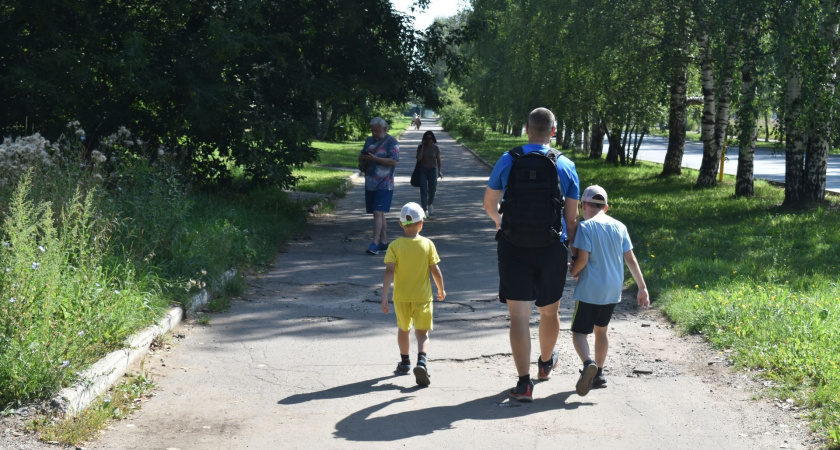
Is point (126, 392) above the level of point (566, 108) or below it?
below

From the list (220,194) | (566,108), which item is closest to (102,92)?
(220,194)

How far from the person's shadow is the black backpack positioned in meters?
1.05

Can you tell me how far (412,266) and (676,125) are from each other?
66.1 feet

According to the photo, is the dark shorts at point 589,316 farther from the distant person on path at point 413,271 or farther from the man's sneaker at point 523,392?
the distant person on path at point 413,271

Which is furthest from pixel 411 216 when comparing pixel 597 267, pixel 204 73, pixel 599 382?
pixel 204 73

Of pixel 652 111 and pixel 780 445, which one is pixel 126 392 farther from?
pixel 652 111

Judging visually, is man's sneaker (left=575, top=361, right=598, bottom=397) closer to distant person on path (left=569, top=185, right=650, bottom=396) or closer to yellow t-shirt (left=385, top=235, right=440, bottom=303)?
distant person on path (left=569, top=185, right=650, bottom=396)

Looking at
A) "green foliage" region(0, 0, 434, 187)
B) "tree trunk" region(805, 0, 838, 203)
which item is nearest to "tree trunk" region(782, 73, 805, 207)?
"tree trunk" region(805, 0, 838, 203)

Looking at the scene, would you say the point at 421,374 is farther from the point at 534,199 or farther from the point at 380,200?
the point at 380,200

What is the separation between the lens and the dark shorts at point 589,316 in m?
5.90

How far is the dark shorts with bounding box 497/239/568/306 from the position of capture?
18.7 ft

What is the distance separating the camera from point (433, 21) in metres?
17.0

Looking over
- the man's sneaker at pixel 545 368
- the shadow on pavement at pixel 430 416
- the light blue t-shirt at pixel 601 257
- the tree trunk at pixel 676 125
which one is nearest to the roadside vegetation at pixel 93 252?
the shadow on pavement at pixel 430 416

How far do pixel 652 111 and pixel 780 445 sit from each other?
2341cm
